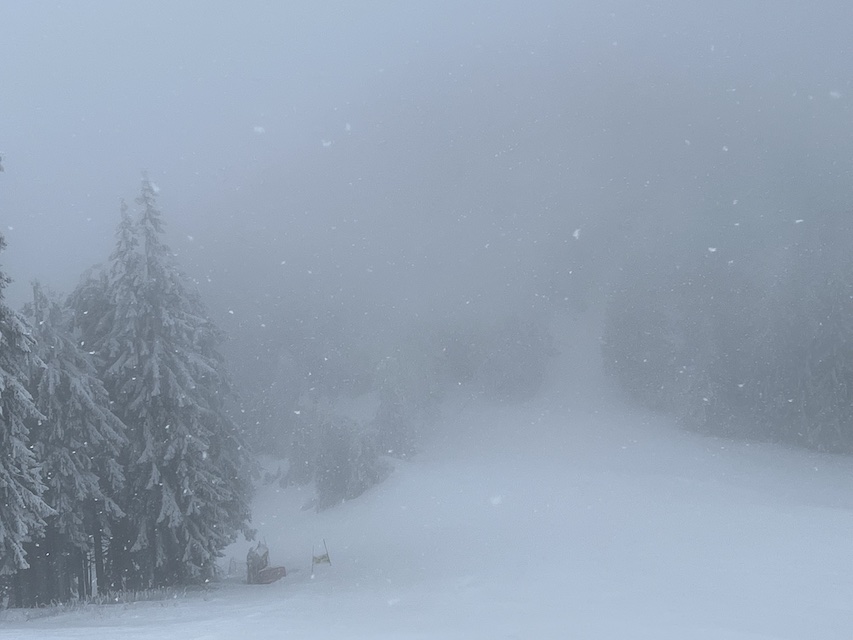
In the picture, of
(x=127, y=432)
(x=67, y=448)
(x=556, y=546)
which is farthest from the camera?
(x=556, y=546)

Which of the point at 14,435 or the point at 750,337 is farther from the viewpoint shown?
the point at 750,337

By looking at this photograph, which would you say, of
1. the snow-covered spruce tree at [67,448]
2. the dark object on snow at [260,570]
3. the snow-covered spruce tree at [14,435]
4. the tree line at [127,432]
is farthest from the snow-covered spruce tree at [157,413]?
the snow-covered spruce tree at [14,435]

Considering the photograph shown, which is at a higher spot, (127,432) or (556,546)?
(127,432)

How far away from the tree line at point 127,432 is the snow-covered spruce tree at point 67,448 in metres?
0.03

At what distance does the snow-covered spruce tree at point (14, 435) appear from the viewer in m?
12.1

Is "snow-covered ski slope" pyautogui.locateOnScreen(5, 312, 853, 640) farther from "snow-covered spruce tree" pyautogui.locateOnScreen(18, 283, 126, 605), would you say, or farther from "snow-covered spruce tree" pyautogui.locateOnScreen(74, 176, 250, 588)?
"snow-covered spruce tree" pyautogui.locateOnScreen(18, 283, 126, 605)

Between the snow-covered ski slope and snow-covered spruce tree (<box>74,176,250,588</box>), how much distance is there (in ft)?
6.49

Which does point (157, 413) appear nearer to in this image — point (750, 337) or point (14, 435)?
point (14, 435)

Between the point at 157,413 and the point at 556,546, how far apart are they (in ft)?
45.4

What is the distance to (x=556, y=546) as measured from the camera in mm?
23078

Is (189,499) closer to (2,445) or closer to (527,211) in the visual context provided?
(2,445)

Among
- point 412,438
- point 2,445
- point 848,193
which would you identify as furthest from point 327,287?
point 2,445

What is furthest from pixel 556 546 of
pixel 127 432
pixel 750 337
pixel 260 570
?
pixel 750 337

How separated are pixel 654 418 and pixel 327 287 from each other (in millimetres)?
39815
